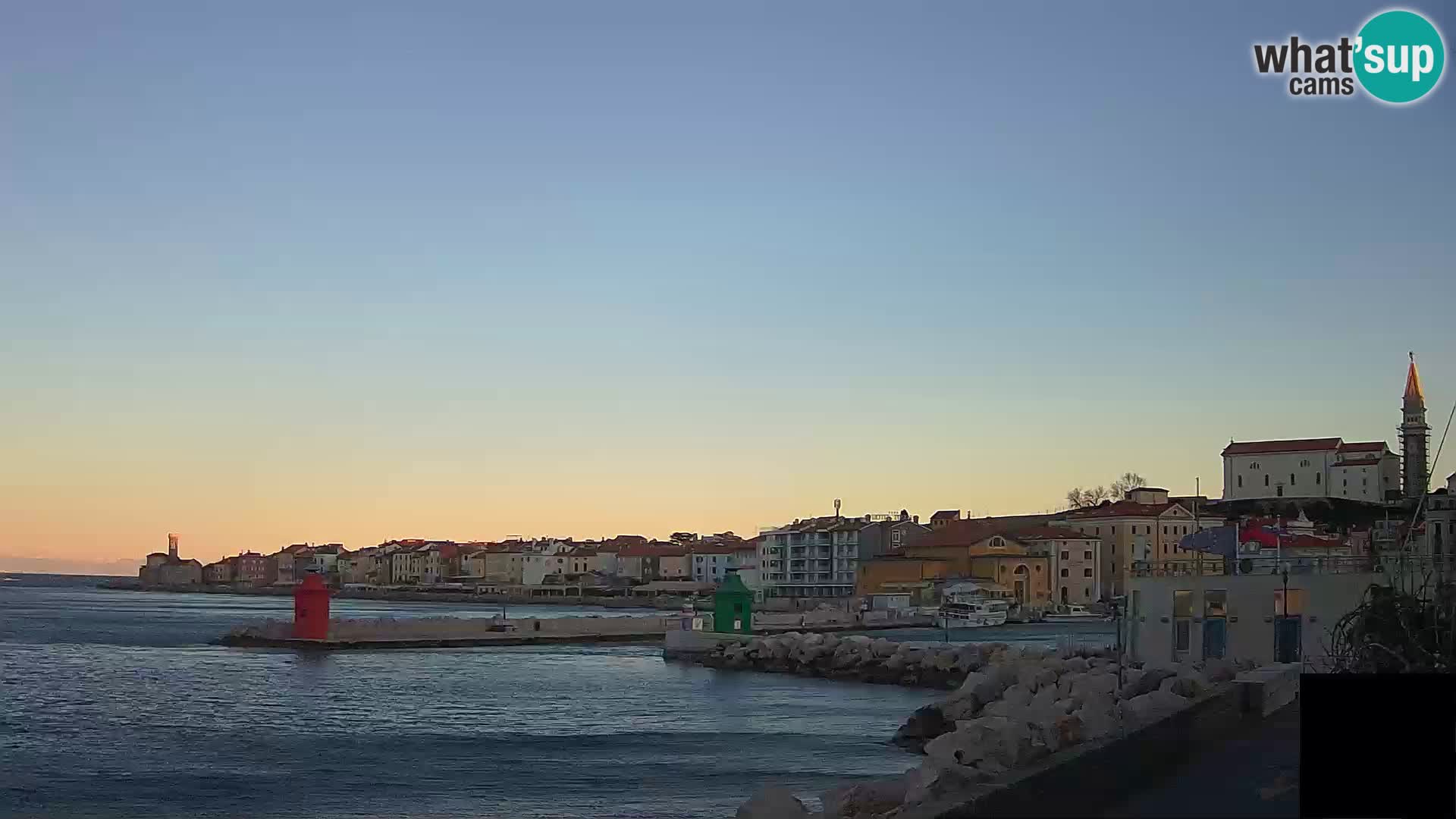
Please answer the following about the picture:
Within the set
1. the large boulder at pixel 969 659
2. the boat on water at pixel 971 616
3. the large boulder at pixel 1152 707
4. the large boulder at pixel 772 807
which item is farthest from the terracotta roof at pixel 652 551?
the large boulder at pixel 772 807

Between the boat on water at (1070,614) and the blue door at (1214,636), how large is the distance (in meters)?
60.9

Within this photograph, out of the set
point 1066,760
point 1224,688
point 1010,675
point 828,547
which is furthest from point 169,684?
point 828,547

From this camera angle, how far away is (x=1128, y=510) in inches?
3632

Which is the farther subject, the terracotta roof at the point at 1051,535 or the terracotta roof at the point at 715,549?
the terracotta roof at the point at 715,549

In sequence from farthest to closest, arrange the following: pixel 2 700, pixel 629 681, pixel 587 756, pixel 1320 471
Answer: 1. pixel 1320 471
2. pixel 629 681
3. pixel 2 700
4. pixel 587 756

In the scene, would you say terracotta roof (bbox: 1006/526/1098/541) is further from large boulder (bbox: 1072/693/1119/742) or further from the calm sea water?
large boulder (bbox: 1072/693/1119/742)

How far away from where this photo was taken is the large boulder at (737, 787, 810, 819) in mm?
12227

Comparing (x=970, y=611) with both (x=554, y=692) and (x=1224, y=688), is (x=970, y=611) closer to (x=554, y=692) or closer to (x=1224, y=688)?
(x=554, y=692)

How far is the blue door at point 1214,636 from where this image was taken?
2386cm

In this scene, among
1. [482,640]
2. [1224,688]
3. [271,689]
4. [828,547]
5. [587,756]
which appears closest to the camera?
[1224,688]

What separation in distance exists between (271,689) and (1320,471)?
76305 mm

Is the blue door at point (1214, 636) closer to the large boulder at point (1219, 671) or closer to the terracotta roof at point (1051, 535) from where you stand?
the large boulder at point (1219, 671)

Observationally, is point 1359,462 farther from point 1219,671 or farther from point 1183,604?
point 1219,671

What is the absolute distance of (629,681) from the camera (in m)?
39.0
